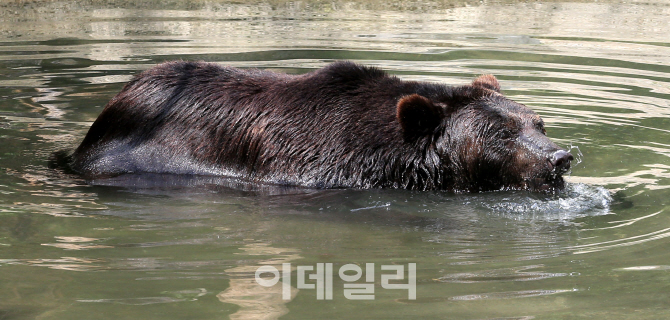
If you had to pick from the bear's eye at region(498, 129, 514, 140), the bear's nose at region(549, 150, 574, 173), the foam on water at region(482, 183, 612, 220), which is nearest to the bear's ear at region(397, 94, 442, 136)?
the bear's eye at region(498, 129, 514, 140)

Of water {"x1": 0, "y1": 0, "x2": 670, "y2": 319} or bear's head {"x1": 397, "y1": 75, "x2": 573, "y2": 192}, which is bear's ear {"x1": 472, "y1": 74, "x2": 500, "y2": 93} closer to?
bear's head {"x1": 397, "y1": 75, "x2": 573, "y2": 192}

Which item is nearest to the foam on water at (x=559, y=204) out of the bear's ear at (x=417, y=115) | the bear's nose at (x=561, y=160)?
the bear's nose at (x=561, y=160)

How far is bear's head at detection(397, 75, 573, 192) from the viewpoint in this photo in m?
7.40

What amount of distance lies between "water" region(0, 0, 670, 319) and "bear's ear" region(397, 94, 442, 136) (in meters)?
0.63

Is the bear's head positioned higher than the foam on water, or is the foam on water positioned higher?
the bear's head

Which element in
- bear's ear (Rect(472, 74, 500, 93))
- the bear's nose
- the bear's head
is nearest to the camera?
the bear's nose

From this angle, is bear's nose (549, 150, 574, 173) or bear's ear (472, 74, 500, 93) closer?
bear's nose (549, 150, 574, 173)

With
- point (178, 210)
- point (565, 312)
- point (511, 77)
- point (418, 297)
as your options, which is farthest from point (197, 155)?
point (511, 77)

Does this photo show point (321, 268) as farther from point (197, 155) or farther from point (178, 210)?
point (197, 155)

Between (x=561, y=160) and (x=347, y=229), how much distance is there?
2041 mm

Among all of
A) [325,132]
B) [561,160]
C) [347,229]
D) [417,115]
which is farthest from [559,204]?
[325,132]

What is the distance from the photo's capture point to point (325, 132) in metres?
7.77

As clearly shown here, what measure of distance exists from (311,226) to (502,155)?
2.09 meters

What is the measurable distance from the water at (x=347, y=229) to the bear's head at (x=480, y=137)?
208mm
